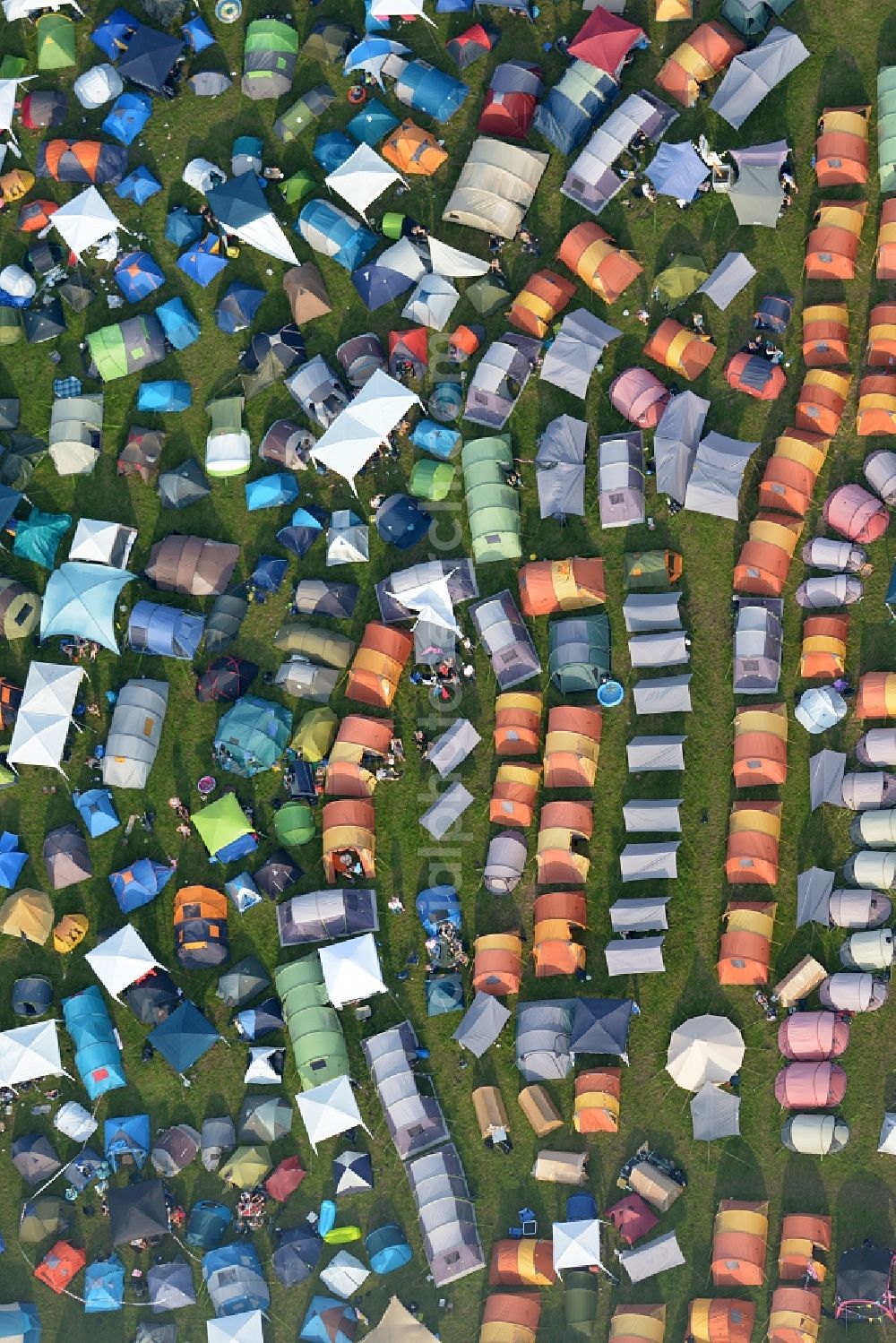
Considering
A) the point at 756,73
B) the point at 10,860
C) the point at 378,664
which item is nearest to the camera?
the point at 756,73

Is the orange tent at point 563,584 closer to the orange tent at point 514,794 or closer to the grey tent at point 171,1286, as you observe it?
the orange tent at point 514,794

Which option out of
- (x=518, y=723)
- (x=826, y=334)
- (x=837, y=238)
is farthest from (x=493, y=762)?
(x=837, y=238)

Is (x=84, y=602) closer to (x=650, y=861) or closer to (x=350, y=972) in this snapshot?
(x=350, y=972)

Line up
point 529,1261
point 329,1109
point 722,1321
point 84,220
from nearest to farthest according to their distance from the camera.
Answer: point 722,1321 → point 529,1261 → point 329,1109 → point 84,220

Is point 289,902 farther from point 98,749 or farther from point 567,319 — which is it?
point 567,319

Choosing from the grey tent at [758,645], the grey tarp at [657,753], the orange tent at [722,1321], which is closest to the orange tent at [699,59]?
the grey tent at [758,645]

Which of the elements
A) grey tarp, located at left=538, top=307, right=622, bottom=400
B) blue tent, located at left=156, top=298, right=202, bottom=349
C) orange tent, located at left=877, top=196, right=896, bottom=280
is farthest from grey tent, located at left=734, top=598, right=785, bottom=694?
blue tent, located at left=156, top=298, right=202, bottom=349
